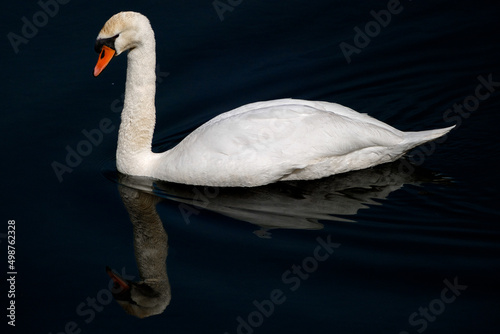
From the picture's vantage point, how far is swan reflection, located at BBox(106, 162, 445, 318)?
931 centimetres

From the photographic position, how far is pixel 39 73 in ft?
40.7

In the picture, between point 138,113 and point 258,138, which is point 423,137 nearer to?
point 258,138

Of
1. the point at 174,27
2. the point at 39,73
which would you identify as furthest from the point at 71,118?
the point at 174,27

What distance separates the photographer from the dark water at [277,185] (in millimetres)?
8391

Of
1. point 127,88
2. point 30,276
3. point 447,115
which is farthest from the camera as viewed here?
point 447,115

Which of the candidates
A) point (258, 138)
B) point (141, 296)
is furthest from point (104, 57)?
point (141, 296)

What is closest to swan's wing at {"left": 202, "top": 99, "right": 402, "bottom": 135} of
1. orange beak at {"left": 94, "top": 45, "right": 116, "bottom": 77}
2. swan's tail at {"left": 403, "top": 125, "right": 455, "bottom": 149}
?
swan's tail at {"left": 403, "top": 125, "right": 455, "bottom": 149}

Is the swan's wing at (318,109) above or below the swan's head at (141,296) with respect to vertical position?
above

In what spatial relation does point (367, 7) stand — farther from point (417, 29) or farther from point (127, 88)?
point (127, 88)

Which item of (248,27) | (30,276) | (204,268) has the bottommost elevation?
(204,268)

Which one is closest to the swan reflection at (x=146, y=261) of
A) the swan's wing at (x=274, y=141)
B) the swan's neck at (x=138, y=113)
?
the swan's neck at (x=138, y=113)

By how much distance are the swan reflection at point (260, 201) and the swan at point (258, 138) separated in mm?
131

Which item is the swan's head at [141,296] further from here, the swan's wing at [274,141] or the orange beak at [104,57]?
the orange beak at [104,57]

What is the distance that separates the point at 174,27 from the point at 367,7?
3.05 m
